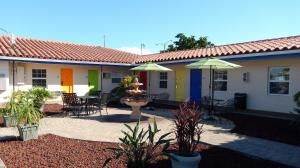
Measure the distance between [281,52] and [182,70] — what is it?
7.65 meters

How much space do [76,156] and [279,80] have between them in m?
10.7

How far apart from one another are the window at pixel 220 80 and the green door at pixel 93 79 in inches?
348

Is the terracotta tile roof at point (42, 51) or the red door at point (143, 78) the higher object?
the terracotta tile roof at point (42, 51)

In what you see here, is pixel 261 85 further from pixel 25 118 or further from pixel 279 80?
pixel 25 118

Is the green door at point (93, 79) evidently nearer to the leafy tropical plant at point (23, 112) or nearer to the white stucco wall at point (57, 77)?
the white stucco wall at point (57, 77)

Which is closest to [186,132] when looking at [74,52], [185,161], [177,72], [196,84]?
[185,161]

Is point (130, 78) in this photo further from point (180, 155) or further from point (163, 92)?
point (180, 155)

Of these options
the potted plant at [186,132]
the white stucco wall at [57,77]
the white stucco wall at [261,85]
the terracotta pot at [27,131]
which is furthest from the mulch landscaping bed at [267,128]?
the white stucco wall at [57,77]

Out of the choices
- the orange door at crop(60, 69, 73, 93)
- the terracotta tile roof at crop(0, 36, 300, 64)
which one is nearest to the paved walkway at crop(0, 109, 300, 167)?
the terracotta tile roof at crop(0, 36, 300, 64)

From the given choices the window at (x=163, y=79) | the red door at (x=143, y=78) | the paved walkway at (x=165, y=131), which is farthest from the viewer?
the red door at (x=143, y=78)

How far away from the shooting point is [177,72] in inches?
773

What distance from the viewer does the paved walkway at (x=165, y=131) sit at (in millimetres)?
6957

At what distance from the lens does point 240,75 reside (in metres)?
15.5

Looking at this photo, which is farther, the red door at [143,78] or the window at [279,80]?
the red door at [143,78]
